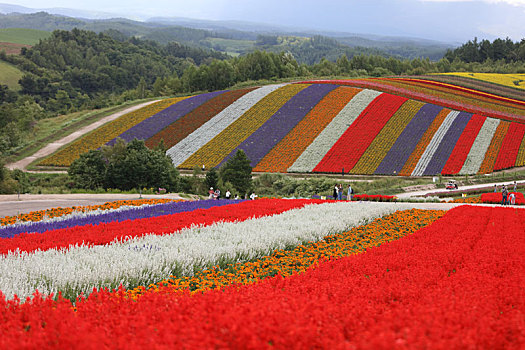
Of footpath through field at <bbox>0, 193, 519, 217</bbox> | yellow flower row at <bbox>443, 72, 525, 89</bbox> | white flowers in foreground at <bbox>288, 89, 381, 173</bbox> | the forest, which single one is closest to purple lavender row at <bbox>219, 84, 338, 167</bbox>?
white flowers in foreground at <bbox>288, 89, 381, 173</bbox>

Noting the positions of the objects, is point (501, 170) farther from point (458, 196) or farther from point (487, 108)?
point (487, 108)

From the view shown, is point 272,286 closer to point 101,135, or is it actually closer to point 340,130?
point 340,130

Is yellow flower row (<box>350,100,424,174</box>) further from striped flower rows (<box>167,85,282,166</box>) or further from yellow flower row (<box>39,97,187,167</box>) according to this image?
yellow flower row (<box>39,97,187,167</box>)

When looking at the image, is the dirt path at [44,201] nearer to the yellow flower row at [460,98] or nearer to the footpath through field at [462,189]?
the footpath through field at [462,189]

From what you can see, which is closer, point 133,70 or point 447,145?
point 447,145

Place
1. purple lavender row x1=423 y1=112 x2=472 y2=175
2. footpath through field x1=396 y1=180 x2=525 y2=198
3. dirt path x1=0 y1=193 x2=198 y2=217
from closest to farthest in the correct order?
dirt path x1=0 y1=193 x2=198 y2=217 < footpath through field x1=396 y1=180 x2=525 y2=198 < purple lavender row x1=423 y1=112 x2=472 y2=175

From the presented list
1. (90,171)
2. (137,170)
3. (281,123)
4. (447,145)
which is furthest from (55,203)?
(447,145)
